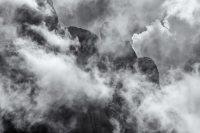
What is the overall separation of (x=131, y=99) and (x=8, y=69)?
7408 centimetres

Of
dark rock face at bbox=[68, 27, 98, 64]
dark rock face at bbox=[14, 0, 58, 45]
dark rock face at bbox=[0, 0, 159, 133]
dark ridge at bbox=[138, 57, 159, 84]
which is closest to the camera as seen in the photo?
dark rock face at bbox=[0, 0, 159, 133]

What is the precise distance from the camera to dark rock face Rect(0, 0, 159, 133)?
4663 inches

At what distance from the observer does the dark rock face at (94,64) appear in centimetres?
11844

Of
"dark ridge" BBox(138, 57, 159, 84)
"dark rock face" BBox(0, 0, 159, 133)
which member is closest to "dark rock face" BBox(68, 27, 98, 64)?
"dark rock face" BBox(0, 0, 159, 133)

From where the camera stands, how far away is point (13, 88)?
126 m

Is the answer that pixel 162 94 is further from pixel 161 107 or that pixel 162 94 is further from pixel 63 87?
pixel 63 87

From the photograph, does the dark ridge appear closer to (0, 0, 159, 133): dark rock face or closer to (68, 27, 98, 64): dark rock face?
(0, 0, 159, 133): dark rock face

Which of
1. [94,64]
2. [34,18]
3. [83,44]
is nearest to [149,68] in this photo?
[94,64]

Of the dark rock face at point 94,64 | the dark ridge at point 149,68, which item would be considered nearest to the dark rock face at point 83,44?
the dark rock face at point 94,64

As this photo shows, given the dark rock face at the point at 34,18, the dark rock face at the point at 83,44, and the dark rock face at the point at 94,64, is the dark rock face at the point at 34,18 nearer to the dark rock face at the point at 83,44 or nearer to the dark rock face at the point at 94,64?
the dark rock face at the point at 94,64

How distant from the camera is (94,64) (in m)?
151

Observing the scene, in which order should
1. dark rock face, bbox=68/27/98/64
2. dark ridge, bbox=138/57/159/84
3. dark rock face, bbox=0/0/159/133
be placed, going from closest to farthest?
dark rock face, bbox=0/0/159/133
dark rock face, bbox=68/27/98/64
dark ridge, bbox=138/57/159/84

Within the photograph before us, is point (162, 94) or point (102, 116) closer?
point (102, 116)

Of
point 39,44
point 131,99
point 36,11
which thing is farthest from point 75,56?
point 131,99
